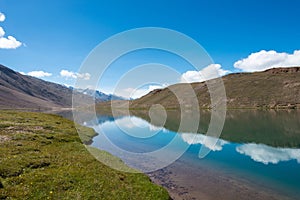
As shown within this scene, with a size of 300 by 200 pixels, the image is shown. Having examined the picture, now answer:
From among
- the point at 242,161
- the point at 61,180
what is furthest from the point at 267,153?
the point at 61,180

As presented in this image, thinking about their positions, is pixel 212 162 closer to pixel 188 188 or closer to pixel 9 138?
pixel 188 188

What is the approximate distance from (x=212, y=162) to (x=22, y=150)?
26.8m

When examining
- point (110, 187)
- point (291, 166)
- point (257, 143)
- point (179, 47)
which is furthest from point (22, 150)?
point (257, 143)

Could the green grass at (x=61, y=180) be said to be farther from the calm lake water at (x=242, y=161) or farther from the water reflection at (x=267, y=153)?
the water reflection at (x=267, y=153)

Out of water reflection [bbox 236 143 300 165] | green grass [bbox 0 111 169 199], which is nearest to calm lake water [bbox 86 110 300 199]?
water reflection [bbox 236 143 300 165]

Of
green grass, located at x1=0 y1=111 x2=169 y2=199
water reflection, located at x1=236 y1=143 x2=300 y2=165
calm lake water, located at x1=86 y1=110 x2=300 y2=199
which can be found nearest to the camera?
green grass, located at x1=0 y1=111 x2=169 y2=199

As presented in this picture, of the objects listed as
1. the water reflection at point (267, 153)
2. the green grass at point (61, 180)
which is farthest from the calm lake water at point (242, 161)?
the green grass at point (61, 180)

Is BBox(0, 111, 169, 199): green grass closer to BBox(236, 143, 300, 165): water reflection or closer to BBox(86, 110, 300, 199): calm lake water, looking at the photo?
BBox(86, 110, 300, 199): calm lake water

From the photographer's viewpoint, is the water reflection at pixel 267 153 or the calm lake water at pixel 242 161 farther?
the water reflection at pixel 267 153

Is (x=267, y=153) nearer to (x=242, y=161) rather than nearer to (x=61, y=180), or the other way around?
(x=242, y=161)

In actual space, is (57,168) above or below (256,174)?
below

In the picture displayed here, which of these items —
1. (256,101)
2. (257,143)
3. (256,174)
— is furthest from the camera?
(256,101)

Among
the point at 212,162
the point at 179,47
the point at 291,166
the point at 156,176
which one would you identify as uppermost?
the point at 179,47

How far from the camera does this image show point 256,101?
19800cm
